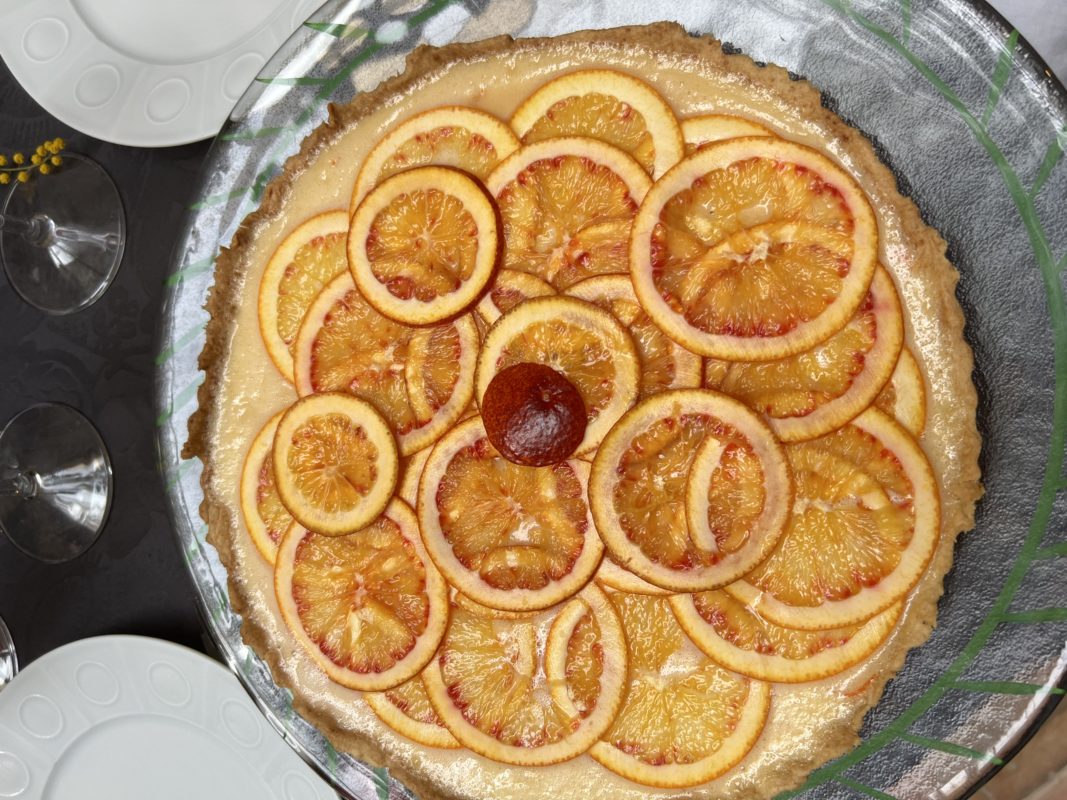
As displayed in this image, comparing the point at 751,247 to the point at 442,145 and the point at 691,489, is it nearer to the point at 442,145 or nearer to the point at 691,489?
the point at 691,489

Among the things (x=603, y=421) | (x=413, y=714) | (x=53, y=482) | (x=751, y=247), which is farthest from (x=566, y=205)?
(x=53, y=482)

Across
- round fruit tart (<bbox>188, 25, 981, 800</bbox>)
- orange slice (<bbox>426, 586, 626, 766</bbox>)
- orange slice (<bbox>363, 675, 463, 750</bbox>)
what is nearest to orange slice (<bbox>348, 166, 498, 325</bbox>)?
round fruit tart (<bbox>188, 25, 981, 800</bbox>)

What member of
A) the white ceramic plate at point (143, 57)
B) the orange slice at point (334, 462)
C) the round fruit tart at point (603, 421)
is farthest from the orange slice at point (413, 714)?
the white ceramic plate at point (143, 57)

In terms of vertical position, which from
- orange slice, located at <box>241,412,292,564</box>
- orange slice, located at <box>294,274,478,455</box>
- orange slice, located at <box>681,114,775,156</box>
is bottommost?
orange slice, located at <box>241,412,292,564</box>

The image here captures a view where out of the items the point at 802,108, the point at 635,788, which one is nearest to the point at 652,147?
the point at 802,108

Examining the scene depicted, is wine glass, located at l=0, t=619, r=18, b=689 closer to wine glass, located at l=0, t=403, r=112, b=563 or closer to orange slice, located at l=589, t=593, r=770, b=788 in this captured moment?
wine glass, located at l=0, t=403, r=112, b=563

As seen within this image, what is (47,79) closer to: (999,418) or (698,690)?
(698,690)
